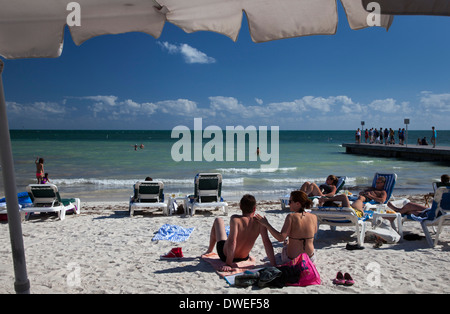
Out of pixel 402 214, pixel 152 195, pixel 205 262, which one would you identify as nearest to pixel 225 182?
A: pixel 152 195

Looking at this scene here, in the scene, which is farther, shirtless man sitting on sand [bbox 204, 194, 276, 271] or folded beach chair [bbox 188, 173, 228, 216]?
folded beach chair [bbox 188, 173, 228, 216]

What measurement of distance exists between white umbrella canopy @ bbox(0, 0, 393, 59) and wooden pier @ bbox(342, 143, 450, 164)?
27.0 metres

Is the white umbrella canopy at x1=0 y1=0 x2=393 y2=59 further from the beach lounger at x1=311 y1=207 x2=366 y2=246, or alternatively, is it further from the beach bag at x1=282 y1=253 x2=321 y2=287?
the beach lounger at x1=311 y1=207 x2=366 y2=246

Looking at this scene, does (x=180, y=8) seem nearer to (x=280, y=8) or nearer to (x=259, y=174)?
(x=280, y=8)

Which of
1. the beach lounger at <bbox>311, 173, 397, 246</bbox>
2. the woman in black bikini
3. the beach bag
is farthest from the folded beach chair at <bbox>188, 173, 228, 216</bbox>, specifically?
the beach bag

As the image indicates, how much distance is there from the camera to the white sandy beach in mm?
3652

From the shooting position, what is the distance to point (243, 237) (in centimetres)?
410

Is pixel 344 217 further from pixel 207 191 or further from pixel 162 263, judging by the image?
pixel 207 191

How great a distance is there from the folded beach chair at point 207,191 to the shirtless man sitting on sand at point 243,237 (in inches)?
158

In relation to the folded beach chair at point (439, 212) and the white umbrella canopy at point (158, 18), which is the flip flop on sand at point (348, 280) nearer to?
the folded beach chair at point (439, 212)

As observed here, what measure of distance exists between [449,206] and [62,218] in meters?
7.23

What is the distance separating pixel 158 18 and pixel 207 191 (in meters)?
5.90

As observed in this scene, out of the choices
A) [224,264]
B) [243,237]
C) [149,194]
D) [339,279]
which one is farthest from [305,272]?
[149,194]

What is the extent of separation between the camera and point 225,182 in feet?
54.3
